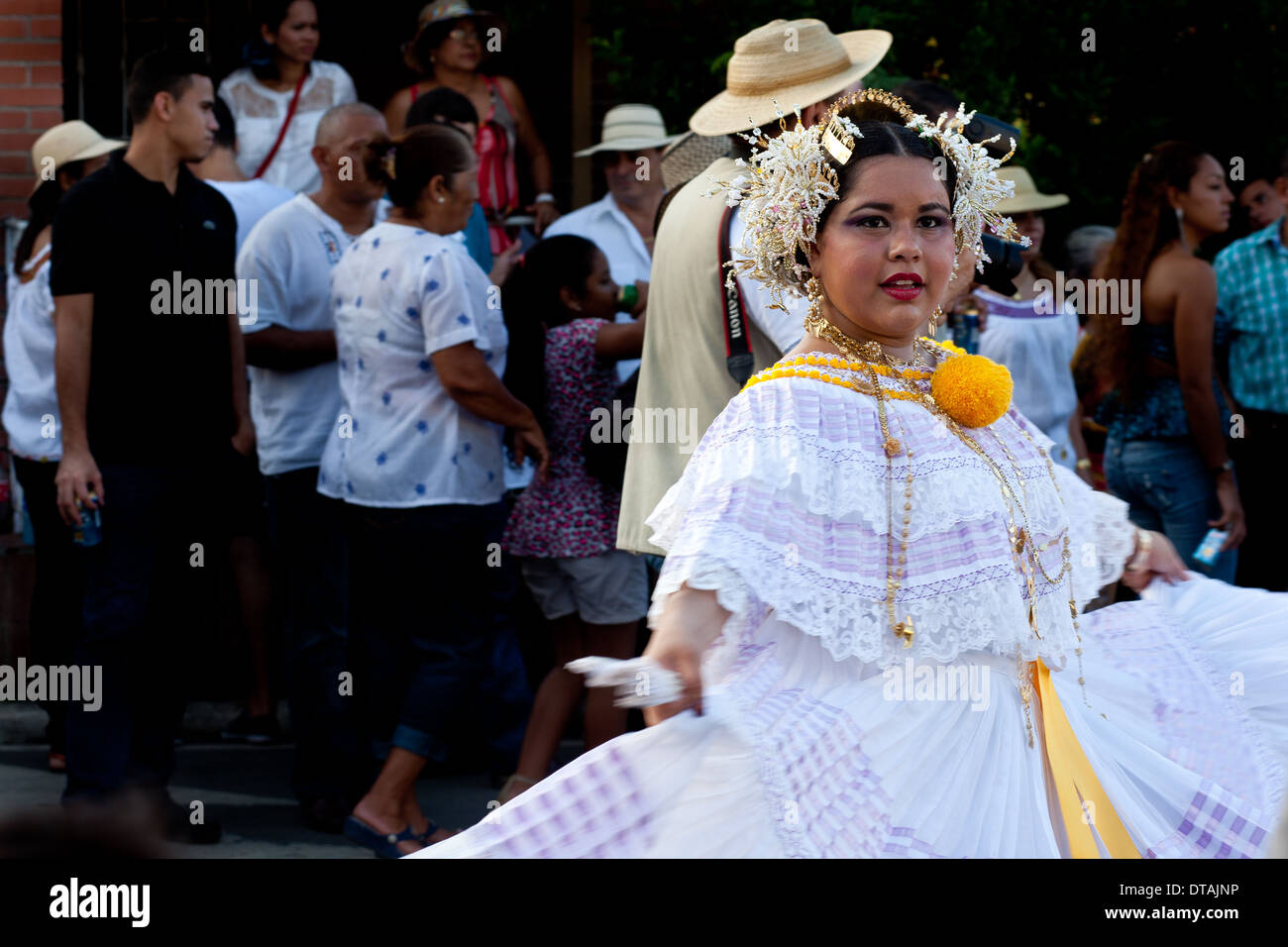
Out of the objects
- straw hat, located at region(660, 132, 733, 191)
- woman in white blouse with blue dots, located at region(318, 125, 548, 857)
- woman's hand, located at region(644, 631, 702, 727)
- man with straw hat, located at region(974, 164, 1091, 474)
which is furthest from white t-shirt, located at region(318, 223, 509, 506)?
woman's hand, located at region(644, 631, 702, 727)

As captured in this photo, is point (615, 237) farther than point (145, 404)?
Yes

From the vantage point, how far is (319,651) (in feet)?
17.6

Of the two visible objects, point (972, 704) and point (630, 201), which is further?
point (630, 201)

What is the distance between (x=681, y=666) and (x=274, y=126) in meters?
5.49

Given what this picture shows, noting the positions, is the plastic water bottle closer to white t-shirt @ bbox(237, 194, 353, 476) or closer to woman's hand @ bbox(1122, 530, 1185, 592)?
white t-shirt @ bbox(237, 194, 353, 476)

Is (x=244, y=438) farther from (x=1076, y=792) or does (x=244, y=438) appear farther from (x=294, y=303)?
(x=1076, y=792)

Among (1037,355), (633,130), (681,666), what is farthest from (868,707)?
(633,130)

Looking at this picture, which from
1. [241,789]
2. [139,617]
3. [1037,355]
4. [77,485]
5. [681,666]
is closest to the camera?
[681,666]

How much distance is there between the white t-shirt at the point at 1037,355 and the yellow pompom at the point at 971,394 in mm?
2989

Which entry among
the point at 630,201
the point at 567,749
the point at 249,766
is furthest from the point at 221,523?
the point at 630,201

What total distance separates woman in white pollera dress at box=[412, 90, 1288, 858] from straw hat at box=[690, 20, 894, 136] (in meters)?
1.11
